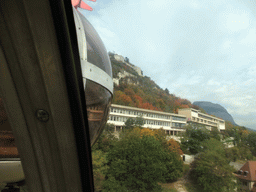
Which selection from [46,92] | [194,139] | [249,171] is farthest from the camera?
[194,139]

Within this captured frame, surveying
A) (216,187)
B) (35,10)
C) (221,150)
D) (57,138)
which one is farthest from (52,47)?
(221,150)

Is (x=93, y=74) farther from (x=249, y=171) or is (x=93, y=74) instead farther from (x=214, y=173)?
(x=249, y=171)

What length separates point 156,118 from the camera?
2761 centimetres

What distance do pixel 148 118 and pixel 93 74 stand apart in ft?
85.4

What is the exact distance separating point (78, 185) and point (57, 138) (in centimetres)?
19

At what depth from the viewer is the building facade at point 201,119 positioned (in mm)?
35750

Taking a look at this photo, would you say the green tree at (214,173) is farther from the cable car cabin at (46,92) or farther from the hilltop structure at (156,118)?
the cable car cabin at (46,92)

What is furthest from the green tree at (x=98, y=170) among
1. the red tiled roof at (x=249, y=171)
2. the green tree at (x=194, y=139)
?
the red tiled roof at (x=249, y=171)

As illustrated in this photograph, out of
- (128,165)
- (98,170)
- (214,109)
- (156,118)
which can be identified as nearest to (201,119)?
(156,118)

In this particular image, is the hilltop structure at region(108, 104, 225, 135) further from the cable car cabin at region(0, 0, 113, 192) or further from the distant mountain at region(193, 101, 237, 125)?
the distant mountain at region(193, 101, 237, 125)

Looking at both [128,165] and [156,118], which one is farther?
[156,118]

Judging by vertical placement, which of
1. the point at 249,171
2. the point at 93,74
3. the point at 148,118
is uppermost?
the point at 148,118

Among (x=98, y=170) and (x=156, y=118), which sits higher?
(x=156, y=118)

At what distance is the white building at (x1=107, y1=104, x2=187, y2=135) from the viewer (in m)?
22.7
